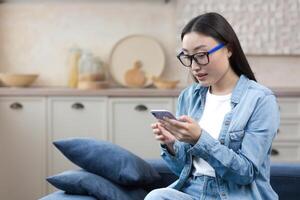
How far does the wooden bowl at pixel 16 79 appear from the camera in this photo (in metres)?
3.78

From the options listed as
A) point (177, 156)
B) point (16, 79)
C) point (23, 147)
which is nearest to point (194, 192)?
point (177, 156)

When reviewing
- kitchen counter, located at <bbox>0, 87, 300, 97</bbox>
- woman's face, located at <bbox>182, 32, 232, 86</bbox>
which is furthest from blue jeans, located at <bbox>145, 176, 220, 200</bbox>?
kitchen counter, located at <bbox>0, 87, 300, 97</bbox>

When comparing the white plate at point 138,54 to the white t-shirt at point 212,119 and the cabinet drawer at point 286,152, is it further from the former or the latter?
the white t-shirt at point 212,119

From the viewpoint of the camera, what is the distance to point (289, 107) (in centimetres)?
365

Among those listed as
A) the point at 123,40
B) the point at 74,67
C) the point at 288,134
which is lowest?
the point at 288,134

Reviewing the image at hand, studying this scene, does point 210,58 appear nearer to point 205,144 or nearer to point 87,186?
point 205,144

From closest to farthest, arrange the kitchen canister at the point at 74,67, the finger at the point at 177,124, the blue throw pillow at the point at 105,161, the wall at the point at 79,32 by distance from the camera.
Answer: the finger at the point at 177,124
the blue throw pillow at the point at 105,161
the kitchen canister at the point at 74,67
the wall at the point at 79,32

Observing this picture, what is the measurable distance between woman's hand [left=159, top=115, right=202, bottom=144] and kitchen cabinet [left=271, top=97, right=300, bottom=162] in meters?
2.14

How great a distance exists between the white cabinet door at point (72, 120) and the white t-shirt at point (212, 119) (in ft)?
6.03

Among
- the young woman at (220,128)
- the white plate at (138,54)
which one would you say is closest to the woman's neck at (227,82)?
the young woman at (220,128)

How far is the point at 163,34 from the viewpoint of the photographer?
162 inches

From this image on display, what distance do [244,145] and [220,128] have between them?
13 cm

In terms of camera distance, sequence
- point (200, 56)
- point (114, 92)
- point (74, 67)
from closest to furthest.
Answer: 1. point (200, 56)
2. point (114, 92)
3. point (74, 67)

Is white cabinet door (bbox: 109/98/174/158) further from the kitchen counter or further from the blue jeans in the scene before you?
the blue jeans
